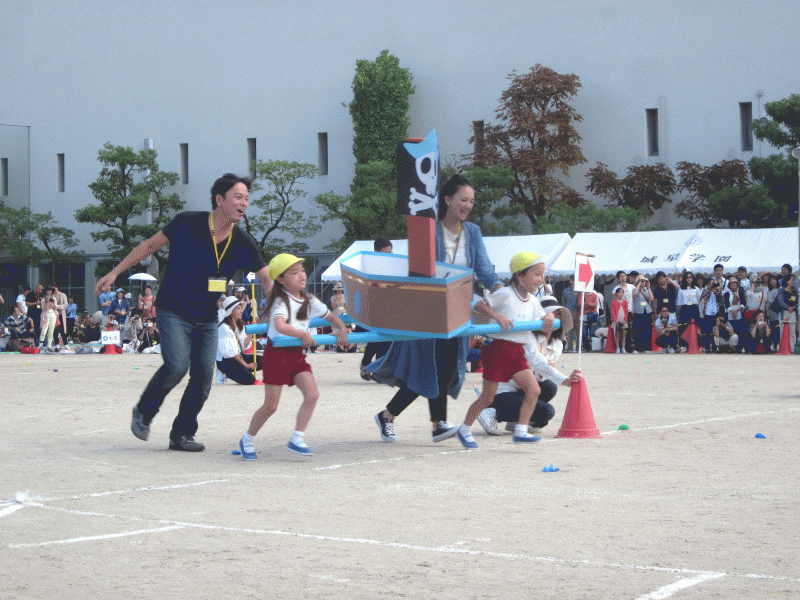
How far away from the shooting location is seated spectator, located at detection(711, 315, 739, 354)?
26.3m

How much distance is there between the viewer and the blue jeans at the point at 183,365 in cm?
859

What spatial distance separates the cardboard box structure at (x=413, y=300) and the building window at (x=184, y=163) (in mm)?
44888

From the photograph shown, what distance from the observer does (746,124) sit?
3834 centimetres

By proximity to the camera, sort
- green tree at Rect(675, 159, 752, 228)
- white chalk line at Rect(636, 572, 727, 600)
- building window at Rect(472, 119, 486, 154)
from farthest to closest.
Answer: building window at Rect(472, 119, 486, 154)
green tree at Rect(675, 159, 752, 228)
white chalk line at Rect(636, 572, 727, 600)

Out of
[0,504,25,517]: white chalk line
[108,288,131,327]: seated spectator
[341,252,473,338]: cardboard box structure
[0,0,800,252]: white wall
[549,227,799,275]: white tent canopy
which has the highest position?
[0,0,800,252]: white wall

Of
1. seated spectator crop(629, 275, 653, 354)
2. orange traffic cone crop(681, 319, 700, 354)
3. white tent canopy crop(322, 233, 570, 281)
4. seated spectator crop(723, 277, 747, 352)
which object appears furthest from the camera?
white tent canopy crop(322, 233, 570, 281)

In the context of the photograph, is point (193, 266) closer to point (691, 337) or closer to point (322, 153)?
point (691, 337)

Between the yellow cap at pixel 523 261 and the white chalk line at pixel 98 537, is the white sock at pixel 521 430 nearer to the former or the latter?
the yellow cap at pixel 523 261

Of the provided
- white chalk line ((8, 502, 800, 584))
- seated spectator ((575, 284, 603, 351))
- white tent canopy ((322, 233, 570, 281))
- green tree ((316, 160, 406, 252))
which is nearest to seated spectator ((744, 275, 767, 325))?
seated spectator ((575, 284, 603, 351))

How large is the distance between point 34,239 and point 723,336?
1451 inches

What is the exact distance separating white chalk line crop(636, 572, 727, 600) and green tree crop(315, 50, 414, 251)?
38.4m

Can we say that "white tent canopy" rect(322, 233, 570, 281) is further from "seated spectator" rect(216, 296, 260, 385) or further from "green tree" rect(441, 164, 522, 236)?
"seated spectator" rect(216, 296, 260, 385)

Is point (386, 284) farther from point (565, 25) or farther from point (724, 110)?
point (565, 25)

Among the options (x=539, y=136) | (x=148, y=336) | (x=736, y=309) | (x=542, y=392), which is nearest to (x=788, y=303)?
(x=736, y=309)
